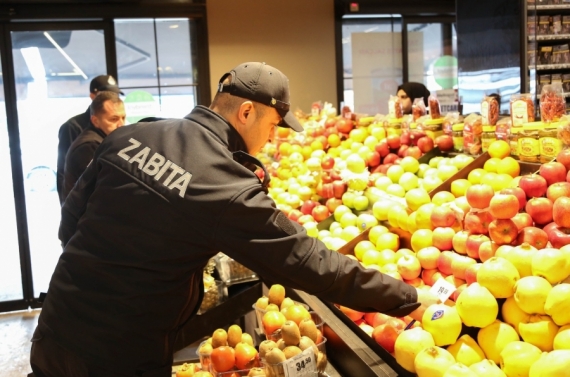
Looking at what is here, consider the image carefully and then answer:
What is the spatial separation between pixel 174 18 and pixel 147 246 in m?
5.22

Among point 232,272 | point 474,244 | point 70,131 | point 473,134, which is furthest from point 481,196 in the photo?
point 70,131

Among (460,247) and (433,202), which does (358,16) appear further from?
(460,247)

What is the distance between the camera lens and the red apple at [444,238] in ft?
7.82

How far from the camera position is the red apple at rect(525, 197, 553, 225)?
2.15 m

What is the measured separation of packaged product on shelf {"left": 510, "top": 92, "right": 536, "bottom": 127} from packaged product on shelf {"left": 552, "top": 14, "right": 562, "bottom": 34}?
11.7 feet

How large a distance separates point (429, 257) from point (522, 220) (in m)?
0.38

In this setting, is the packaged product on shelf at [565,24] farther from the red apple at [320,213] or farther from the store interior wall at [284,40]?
the red apple at [320,213]

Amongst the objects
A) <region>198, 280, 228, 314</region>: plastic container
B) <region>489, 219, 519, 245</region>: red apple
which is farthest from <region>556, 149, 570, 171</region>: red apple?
<region>198, 280, 228, 314</region>: plastic container

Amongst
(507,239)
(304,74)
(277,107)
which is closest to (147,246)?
(277,107)

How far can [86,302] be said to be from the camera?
1.77 metres

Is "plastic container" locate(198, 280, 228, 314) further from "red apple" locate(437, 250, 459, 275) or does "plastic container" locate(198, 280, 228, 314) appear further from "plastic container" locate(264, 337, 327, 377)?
"red apple" locate(437, 250, 459, 275)

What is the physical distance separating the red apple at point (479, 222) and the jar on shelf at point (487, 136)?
0.83 meters

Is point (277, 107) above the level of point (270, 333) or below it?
above

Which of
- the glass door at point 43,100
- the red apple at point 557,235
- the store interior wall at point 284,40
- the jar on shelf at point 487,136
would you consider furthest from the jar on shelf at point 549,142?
the glass door at point 43,100
